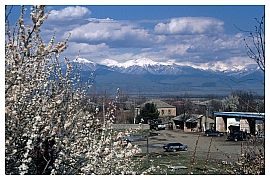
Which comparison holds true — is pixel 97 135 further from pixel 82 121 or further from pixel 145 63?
pixel 145 63

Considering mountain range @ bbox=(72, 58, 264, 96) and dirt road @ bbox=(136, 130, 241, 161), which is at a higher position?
mountain range @ bbox=(72, 58, 264, 96)

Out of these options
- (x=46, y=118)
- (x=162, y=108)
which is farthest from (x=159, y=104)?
(x=46, y=118)

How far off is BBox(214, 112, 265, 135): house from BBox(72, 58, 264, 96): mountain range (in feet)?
0.81

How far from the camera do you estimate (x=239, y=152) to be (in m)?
3.07

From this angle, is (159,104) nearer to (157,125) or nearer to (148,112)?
(148,112)

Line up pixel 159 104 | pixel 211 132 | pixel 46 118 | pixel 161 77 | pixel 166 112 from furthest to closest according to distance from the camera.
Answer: pixel 211 132, pixel 166 112, pixel 159 104, pixel 161 77, pixel 46 118

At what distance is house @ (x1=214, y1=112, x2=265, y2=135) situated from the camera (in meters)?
2.56

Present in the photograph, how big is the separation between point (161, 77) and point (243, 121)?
0.81 m

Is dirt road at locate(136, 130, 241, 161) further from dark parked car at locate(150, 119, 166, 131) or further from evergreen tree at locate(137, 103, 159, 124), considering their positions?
evergreen tree at locate(137, 103, 159, 124)

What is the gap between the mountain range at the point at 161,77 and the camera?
227 cm

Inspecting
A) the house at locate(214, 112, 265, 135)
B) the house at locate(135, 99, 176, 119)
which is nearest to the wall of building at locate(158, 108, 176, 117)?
the house at locate(135, 99, 176, 119)

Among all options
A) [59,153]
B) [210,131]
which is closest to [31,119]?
[59,153]

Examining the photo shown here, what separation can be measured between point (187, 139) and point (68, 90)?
47.6 inches

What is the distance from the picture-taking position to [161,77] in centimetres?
240
